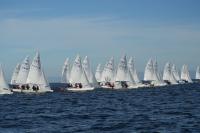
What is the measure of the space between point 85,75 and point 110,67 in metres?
26.5

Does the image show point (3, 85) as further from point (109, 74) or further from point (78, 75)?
point (109, 74)

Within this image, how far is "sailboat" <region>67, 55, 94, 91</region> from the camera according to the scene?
13100 cm

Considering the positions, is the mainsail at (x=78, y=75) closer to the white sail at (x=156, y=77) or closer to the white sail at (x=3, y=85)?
the white sail at (x=3, y=85)

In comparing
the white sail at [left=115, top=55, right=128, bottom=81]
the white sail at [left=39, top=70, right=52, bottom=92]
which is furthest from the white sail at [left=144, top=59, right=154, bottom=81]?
the white sail at [left=39, top=70, right=52, bottom=92]

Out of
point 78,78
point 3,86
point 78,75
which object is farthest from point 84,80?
point 3,86

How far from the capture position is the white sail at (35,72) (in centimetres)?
12212

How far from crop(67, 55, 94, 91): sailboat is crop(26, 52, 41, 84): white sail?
38.4ft

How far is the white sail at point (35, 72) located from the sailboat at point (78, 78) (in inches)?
460

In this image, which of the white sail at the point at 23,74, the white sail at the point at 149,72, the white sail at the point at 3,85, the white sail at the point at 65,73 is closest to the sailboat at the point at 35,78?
the white sail at the point at 23,74

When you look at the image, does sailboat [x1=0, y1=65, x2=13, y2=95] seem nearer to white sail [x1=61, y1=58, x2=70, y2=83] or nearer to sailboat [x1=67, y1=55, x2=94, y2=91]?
sailboat [x1=67, y1=55, x2=94, y2=91]

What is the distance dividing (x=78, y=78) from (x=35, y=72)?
13089 millimetres

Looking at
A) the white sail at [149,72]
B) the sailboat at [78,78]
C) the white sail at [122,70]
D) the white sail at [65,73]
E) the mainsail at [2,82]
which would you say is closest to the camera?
the mainsail at [2,82]

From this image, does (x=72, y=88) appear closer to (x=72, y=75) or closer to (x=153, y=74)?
(x=72, y=75)

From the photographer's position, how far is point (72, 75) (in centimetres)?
13212
